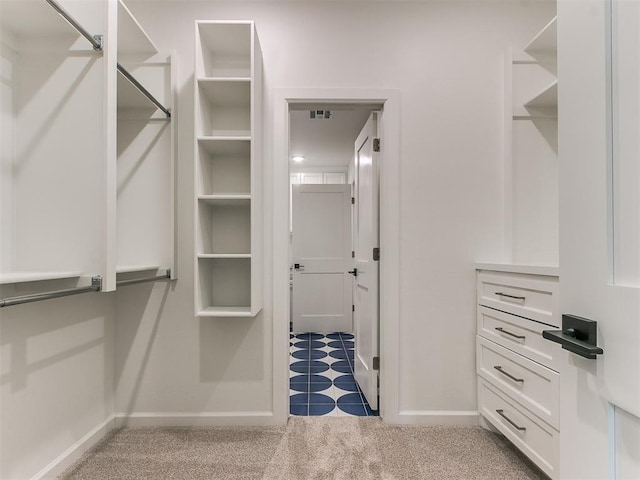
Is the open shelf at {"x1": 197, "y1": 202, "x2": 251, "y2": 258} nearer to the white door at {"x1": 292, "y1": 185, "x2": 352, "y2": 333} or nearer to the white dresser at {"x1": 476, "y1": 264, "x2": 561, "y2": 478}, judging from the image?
the white dresser at {"x1": 476, "y1": 264, "x2": 561, "y2": 478}

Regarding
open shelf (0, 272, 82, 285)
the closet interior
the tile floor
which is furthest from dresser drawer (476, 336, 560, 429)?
open shelf (0, 272, 82, 285)

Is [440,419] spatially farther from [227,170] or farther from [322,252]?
[322,252]

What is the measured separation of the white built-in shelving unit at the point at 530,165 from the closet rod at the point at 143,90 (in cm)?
206

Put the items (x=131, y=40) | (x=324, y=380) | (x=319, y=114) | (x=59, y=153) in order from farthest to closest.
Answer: (x=319, y=114), (x=324, y=380), (x=131, y=40), (x=59, y=153)

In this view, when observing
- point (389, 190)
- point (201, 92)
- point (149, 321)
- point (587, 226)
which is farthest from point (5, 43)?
point (587, 226)

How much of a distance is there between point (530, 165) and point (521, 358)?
3.78 feet

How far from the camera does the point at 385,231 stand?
2166mm


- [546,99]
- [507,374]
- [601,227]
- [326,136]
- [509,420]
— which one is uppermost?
[326,136]

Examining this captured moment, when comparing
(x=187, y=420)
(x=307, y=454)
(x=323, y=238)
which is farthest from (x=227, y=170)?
(x=323, y=238)

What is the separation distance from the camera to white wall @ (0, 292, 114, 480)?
1.42 meters

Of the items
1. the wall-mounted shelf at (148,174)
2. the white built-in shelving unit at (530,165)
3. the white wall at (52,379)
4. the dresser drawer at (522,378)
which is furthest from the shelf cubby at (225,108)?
the dresser drawer at (522,378)

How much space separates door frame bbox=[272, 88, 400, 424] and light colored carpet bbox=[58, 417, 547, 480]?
202mm

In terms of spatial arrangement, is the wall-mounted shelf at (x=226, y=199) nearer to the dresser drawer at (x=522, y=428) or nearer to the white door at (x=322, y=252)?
the dresser drawer at (x=522, y=428)

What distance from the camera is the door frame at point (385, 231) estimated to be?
2.12 metres
